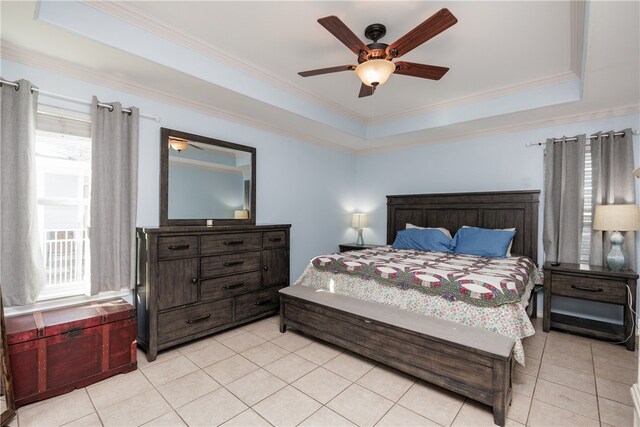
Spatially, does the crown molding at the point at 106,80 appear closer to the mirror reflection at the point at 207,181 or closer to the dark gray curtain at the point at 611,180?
the mirror reflection at the point at 207,181

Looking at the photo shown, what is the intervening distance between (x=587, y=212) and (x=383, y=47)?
10.2 feet

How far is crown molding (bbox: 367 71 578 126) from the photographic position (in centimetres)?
303

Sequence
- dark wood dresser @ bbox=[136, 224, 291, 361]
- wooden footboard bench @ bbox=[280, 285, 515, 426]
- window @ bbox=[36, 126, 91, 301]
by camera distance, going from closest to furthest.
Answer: wooden footboard bench @ bbox=[280, 285, 515, 426], window @ bbox=[36, 126, 91, 301], dark wood dresser @ bbox=[136, 224, 291, 361]

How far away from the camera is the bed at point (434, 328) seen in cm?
187

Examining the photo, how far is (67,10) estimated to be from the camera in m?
1.98

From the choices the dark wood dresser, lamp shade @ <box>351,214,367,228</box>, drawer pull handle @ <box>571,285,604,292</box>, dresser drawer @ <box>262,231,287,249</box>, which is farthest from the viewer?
lamp shade @ <box>351,214,367,228</box>

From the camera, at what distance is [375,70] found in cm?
210

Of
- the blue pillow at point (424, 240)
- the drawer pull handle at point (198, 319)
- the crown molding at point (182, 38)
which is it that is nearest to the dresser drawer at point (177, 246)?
the drawer pull handle at point (198, 319)

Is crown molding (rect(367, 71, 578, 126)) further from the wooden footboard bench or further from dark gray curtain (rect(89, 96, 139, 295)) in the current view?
dark gray curtain (rect(89, 96, 139, 295))

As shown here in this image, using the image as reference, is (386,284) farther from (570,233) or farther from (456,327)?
(570,233)

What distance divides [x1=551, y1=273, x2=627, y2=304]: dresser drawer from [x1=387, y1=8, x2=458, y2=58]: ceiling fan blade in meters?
2.79

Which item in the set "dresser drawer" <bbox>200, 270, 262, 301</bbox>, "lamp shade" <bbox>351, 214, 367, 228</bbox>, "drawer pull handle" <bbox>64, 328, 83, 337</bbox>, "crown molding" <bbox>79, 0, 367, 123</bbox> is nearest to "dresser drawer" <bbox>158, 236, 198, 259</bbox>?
"dresser drawer" <bbox>200, 270, 262, 301</bbox>

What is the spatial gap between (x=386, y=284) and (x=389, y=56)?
1799 millimetres

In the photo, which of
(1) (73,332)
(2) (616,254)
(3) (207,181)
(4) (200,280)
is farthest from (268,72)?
(2) (616,254)
